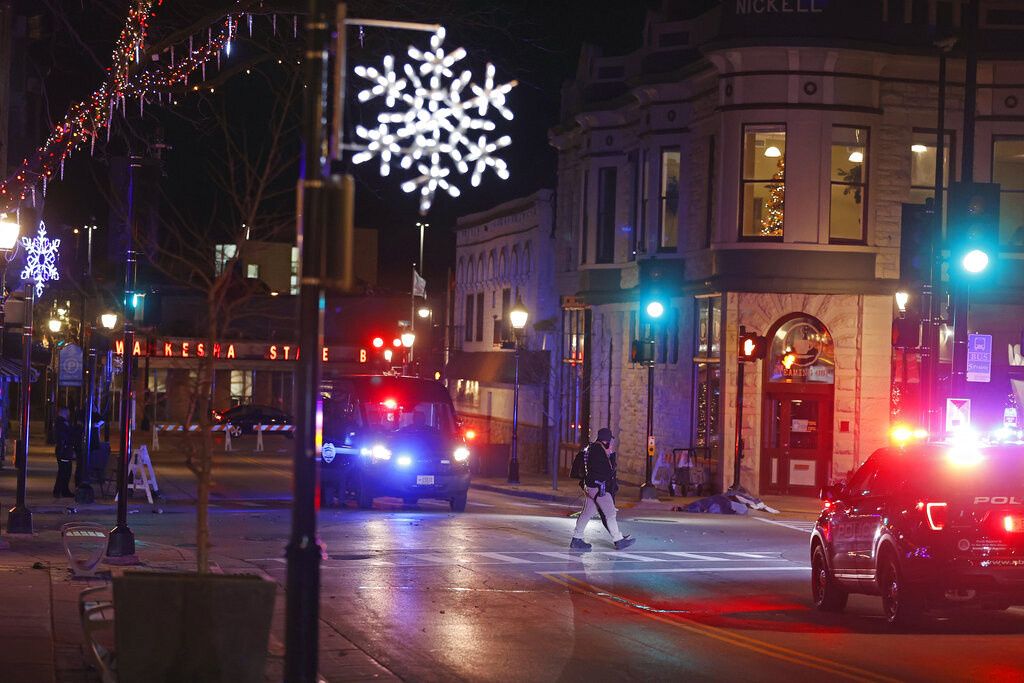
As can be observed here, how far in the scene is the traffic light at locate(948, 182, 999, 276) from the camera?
20.8m

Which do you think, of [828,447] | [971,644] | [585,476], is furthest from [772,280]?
[971,644]

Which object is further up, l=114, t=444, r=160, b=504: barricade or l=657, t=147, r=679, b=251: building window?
l=657, t=147, r=679, b=251: building window

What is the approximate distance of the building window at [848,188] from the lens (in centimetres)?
3272

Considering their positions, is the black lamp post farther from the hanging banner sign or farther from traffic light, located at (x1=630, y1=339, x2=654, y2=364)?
the hanging banner sign

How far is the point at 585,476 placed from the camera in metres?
20.5

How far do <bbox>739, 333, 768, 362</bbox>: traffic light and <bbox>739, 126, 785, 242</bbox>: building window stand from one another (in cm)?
343

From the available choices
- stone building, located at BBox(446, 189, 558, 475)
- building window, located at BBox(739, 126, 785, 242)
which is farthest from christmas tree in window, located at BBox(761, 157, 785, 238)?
stone building, located at BBox(446, 189, 558, 475)

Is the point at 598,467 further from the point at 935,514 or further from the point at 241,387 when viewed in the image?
the point at 241,387

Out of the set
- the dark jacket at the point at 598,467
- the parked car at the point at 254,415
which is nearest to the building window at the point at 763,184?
the dark jacket at the point at 598,467

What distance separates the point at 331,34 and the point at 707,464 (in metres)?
26.4

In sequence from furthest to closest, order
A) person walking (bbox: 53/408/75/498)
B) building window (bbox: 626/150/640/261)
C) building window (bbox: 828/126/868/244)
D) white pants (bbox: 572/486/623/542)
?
building window (bbox: 626/150/640/261)
building window (bbox: 828/126/868/244)
person walking (bbox: 53/408/75/498)
white pants (bbox: 572/486/623/542)

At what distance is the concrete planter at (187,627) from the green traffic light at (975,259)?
15.5 metres

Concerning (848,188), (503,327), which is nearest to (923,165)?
(848,188)

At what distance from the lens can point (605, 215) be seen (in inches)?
1556
